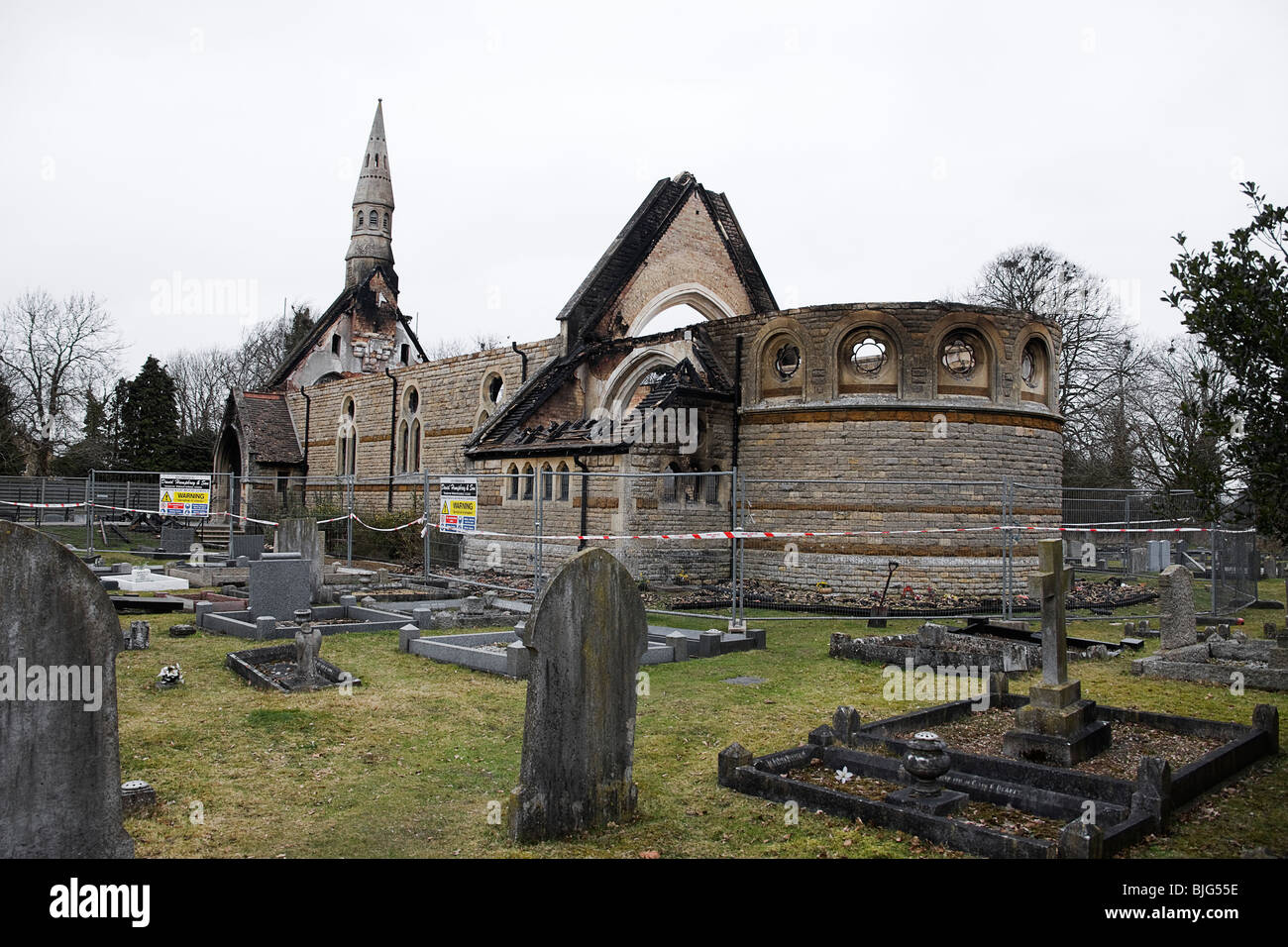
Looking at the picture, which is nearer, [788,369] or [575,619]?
[575,619]

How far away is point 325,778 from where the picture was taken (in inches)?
249

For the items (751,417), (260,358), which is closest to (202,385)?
(260,358)

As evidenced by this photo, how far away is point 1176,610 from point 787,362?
10491mm

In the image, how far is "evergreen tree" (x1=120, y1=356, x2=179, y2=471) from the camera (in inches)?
1640

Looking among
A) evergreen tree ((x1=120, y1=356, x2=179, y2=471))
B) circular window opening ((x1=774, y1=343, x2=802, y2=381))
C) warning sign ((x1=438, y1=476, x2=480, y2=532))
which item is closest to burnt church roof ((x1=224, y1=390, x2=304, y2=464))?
evergreen tree ((x1=120, y1=356, x2=179, y2=471))

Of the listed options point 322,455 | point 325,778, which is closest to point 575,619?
point 325,778

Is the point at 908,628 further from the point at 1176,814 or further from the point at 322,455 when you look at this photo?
the point at 322,455

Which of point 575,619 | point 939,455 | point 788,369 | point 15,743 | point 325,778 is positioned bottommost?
point 325,778

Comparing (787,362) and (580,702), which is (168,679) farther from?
(787,362)

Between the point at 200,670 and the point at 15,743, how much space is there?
617 centimetres

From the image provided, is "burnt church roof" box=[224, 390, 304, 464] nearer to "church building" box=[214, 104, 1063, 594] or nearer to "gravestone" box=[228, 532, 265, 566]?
"church building" box=[214, 104, 1063, 594]

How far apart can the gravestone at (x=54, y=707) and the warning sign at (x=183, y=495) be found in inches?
655

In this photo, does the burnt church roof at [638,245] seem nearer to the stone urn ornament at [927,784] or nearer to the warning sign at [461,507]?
the warning sign at [461,507]

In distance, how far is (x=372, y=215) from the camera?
39781mm
